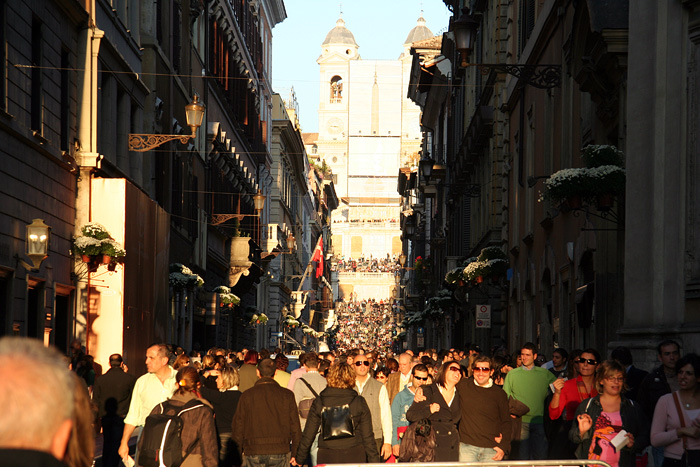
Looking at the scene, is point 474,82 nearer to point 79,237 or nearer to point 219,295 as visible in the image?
point 219,295

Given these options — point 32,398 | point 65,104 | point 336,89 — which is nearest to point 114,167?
point 65,104

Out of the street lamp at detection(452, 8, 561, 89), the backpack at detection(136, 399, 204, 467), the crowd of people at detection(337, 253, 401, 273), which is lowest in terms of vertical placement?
the backpack at detection(136, 399, 204, 467)

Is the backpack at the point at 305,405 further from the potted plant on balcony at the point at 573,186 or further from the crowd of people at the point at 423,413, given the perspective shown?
the potted plant on balcony at the point at 573,186

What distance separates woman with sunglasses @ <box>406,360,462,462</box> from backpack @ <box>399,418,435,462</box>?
0.35 ft

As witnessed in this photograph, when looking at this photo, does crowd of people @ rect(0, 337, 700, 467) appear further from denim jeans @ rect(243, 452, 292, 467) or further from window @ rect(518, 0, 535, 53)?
window @ rect(518, 0, 535, 53)

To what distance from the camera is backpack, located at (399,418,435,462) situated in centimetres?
1059

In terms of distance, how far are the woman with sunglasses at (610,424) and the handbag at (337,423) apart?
207 cm

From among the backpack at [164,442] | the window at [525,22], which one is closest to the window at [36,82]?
the backpack at [164,442]

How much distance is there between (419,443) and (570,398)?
4.99 feet

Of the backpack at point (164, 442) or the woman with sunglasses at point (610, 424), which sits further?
the backpack at point (164, 442)

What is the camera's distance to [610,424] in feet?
29.7

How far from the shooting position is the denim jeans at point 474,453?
10945 mm

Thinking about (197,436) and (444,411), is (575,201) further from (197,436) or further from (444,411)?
(197,436)

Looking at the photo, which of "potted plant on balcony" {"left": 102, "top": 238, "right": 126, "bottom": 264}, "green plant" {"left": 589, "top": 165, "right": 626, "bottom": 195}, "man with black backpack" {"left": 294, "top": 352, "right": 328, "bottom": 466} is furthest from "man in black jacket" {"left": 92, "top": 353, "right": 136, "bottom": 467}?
"potted plant on balcony" {"left": 102, "top": 238, "right": 126, "bottom": 264}
